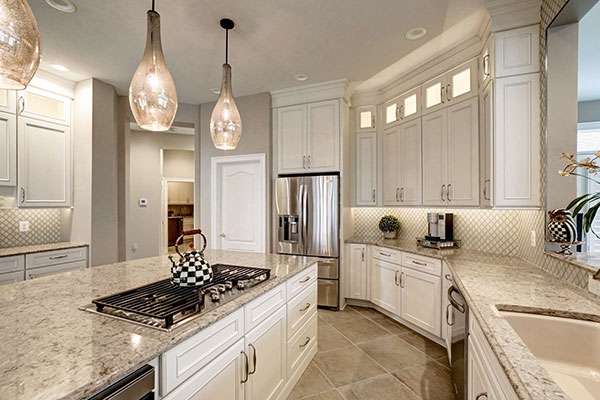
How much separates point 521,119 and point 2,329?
315 centimetres

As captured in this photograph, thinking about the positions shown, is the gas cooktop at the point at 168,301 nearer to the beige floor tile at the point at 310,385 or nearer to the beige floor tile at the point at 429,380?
the beige floor tile at the point at 310,385

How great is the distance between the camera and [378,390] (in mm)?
2125

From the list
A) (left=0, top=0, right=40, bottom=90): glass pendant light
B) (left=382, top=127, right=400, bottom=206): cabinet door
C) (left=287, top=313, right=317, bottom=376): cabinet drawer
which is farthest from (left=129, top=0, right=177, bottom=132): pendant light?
(left=382, top=127, right=400, bottom=206): cabinet door

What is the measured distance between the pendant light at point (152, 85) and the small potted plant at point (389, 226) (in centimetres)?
304

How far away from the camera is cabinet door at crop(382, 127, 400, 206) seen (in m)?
3.57

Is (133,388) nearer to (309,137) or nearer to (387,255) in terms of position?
(387,255)

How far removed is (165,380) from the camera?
38.0 inches

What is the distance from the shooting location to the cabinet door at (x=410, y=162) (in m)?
3.25

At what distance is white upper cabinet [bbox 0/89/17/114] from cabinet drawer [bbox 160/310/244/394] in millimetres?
3444

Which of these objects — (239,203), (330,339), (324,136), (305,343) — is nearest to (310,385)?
(305,343)

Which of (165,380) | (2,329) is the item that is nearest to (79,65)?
(2,329)

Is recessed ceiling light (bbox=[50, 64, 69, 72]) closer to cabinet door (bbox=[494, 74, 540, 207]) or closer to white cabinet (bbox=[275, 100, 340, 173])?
white cabinet (bbox=[275, 100, 340, 173])

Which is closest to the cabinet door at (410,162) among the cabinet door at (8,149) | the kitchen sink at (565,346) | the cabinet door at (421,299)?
the cabinet door at (421,299)

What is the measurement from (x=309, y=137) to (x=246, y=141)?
3.12ft
